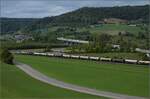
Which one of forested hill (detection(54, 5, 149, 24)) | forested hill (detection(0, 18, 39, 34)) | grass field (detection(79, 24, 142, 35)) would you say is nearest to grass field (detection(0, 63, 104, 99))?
grass field (detection(79, 24, 142, 35))

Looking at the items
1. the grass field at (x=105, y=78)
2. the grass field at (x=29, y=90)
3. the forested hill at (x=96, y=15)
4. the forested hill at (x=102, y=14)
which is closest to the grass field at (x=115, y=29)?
the forested hill at (x=96, y=15)

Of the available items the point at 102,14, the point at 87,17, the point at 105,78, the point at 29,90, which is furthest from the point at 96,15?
the point at 29,90

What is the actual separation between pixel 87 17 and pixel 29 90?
153537mm

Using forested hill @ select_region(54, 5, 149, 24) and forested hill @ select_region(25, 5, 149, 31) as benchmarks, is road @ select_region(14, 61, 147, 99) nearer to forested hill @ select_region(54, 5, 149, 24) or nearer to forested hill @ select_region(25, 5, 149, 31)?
forested hill @ select_region(25, 5, 149, 31)

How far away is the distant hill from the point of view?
16962 centimetres

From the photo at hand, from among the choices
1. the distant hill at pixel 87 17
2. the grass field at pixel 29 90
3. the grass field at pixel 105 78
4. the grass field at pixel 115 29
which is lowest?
the grass field at pixel 105 78

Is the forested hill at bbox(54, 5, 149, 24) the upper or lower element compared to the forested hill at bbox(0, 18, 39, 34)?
upper

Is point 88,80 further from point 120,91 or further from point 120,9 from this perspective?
point 120,9

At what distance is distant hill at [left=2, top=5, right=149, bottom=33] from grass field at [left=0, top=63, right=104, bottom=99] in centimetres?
12504

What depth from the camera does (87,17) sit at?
18288 centimetres

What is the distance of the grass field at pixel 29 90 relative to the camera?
27.8 m

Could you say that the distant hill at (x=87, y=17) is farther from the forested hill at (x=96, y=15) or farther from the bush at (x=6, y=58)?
the bush at (x=6, y=58)

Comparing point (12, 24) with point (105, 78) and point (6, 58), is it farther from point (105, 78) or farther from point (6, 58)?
point (105, 78)

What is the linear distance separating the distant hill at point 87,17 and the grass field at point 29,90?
12504 cm
